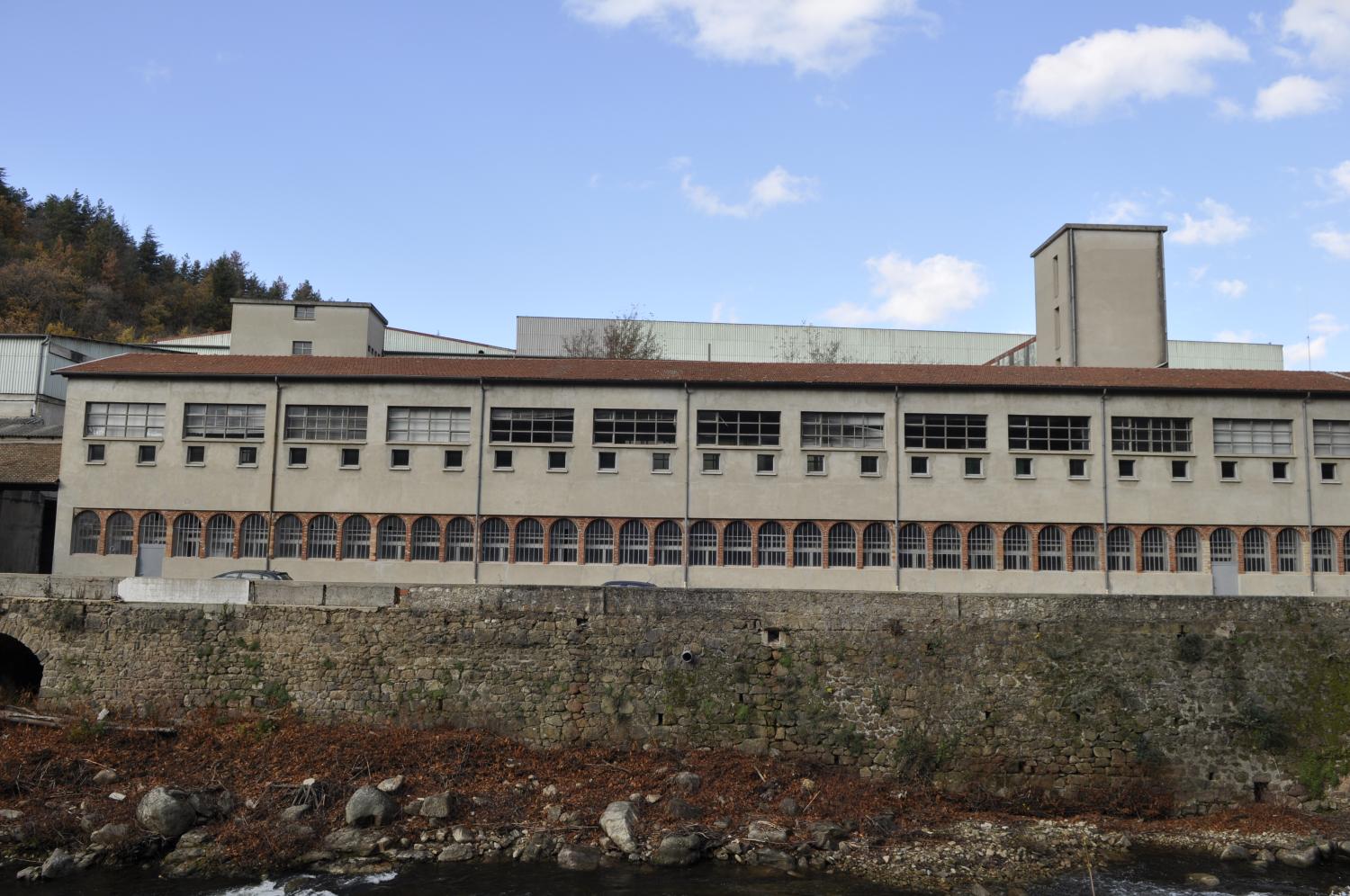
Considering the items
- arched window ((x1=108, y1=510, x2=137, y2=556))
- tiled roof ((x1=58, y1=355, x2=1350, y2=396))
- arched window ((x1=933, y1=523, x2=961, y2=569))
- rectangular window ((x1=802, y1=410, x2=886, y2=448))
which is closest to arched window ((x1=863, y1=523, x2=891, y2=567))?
arched window ((x1=933, y1=523, x2=961, y2=569))

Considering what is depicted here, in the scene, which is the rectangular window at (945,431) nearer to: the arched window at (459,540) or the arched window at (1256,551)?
the arched window at (1256,551)

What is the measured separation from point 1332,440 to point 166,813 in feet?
140

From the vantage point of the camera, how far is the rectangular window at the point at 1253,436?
41031mm

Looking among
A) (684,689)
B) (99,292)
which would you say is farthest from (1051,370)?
(99,292)

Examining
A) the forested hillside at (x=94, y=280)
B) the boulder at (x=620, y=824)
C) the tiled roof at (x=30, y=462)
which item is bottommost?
the boulder at (x=620, y=824)

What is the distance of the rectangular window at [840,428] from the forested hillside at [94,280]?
75.4 m

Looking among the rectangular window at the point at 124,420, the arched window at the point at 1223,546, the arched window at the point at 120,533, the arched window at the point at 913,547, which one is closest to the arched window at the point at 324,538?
the arched window at the point at 120,533

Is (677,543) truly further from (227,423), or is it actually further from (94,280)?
(94,280)

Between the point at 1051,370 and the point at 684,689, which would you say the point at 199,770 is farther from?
the point at 1051,370

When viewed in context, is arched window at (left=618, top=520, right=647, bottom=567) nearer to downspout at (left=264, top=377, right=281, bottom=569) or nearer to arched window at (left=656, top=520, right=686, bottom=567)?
arched window at (left=656, top=520, right=686, bottom=567)

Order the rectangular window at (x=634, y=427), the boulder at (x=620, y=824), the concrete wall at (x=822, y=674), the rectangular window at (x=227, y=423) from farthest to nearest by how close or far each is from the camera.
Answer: the rectangular window at (x=227, y=423) < the rectangular window at (x=634, y=427) < the concrete wall at (x=822, y=674) < the boulder at (x=620, y=824)

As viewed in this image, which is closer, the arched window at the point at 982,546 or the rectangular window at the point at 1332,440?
the arched window at the point at 982,546

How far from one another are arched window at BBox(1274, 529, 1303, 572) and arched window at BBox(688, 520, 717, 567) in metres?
22.3

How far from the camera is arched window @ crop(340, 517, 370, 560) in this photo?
1586 inches
